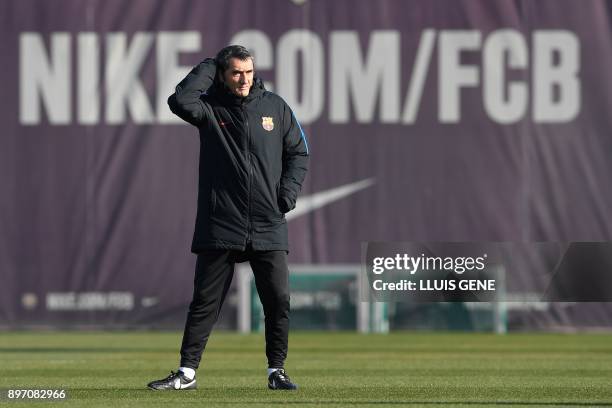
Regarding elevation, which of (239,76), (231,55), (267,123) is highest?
(231,55)

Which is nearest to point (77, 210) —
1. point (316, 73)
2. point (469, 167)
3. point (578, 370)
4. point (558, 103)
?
point (316, 73)

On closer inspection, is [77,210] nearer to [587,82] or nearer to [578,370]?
[587,82]

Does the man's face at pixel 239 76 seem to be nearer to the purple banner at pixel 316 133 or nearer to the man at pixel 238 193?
the man at pixel 238 193

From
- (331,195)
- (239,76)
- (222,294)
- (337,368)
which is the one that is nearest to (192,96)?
(239,76)

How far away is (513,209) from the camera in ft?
57.3

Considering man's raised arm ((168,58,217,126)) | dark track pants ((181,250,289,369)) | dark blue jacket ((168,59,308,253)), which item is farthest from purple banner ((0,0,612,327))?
man's raised arm ((168,58,217,126))

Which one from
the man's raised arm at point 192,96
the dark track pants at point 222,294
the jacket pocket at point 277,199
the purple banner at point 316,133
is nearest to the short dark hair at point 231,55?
the man's raised arm at point 192,96

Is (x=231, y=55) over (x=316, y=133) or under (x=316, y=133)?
over

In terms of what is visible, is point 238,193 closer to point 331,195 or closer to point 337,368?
point 337,368

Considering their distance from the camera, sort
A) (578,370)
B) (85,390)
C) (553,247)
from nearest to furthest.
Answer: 1. (85,390)
2. (578,370)
3. (553,247)

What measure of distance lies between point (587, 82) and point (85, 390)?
419 inches

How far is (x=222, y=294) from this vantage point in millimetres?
8055

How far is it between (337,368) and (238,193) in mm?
3264

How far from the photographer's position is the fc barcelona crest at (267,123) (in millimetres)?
7898
